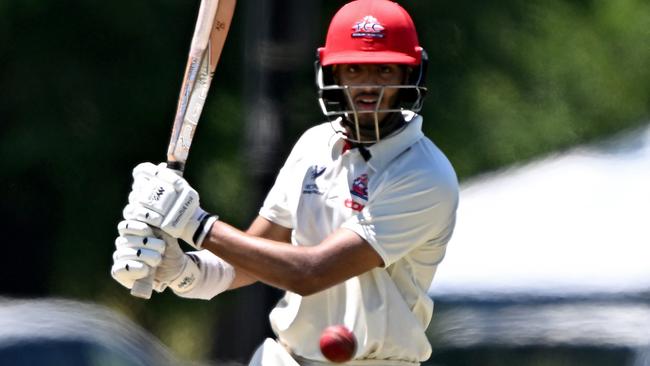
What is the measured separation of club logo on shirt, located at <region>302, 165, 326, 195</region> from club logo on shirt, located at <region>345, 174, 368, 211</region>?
0.09 meters

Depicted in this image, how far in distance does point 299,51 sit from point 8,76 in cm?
257

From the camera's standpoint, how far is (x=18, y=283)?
8.76 metres

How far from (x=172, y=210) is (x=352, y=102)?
1.88ft

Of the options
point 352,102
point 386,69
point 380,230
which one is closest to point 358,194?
point 380,230

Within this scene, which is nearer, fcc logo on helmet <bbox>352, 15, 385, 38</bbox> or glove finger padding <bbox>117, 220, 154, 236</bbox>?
glove finger padding <bbox>117, 220, 154, 236</bbox>

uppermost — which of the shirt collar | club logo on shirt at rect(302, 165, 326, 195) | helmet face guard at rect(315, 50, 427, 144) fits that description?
helmet face guard at rect(315, 50, 427, 144)

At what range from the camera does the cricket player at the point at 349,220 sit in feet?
15.2

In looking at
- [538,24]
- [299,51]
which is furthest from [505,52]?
[299,51]

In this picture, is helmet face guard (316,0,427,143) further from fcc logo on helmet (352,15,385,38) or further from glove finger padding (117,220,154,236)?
glove finger padding (117,220,154,236)

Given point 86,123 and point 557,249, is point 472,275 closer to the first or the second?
point 557,249

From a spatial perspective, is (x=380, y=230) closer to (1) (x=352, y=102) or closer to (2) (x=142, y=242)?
(1) (x=352, y=102)

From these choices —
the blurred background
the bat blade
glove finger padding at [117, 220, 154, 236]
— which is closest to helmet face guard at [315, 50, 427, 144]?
the bat blade

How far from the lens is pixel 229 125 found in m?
8.23

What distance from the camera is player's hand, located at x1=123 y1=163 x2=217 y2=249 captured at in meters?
4.65
